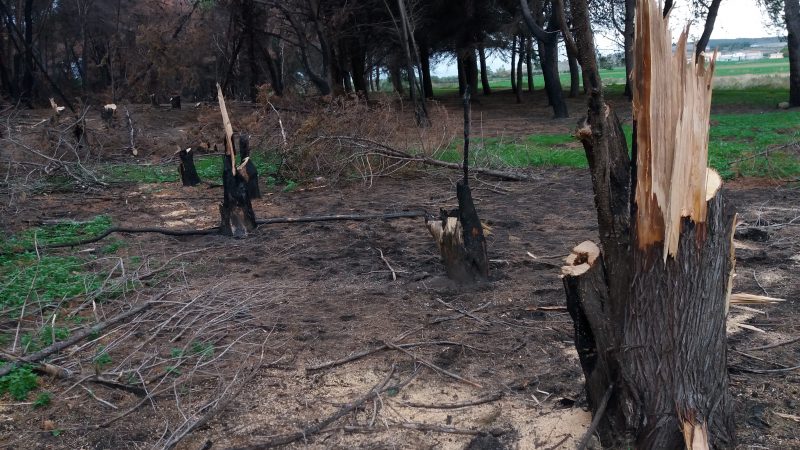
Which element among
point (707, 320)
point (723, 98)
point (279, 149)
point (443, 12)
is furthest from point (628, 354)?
point (723, 98)

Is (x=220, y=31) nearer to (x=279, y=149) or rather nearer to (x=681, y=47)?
(x=279, y=149)

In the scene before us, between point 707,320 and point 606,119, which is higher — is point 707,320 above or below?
below

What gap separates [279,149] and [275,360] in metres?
7.43

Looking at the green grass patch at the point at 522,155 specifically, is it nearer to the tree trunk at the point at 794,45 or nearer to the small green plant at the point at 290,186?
the small green plant at the point at 290,186

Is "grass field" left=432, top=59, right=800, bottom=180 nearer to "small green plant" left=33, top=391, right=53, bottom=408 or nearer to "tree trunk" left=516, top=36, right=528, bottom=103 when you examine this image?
"small green plant" left=33, top=391, right=53, bottom=408

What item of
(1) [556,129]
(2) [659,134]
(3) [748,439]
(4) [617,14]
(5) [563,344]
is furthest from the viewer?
(4) [617,14]

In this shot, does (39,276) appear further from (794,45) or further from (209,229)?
(794,45)

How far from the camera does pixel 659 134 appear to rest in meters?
3.06

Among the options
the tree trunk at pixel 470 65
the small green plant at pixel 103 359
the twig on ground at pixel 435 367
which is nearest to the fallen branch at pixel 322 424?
the twig on ground at pixel 435 367

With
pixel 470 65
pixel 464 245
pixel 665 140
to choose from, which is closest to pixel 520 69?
pixel 470 65

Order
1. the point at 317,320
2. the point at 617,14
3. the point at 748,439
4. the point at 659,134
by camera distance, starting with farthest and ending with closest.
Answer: the point at 617,14
the point at 317,320
the point at 748,439
the point at 659,134

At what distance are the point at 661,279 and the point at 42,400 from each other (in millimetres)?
3174

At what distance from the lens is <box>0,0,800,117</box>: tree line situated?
20.5 m

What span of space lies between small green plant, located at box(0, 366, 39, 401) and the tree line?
1209 centimetres
